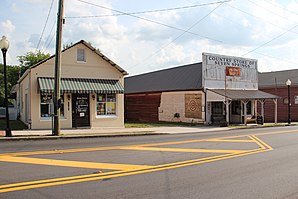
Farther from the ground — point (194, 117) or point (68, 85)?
point (68, 85)

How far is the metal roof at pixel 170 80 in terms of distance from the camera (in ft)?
107

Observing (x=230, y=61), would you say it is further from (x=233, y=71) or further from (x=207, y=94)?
(x=207, y=94)

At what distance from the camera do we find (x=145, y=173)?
8.39 meters

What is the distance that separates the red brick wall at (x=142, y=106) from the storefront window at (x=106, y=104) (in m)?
13.0

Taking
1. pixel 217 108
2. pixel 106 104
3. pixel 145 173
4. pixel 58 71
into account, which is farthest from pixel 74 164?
pixel 217 108

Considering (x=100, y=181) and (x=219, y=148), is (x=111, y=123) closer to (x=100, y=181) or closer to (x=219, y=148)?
(x=219, y=148)

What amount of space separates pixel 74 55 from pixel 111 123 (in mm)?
5176

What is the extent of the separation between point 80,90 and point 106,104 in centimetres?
264

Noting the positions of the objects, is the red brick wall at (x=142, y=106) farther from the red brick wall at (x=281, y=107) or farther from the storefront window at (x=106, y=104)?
the red brick wall at (x=281, y=107)

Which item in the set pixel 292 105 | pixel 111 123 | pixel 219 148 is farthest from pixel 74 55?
pixel 292 105

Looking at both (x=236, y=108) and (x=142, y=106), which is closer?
(x=236, y=108)

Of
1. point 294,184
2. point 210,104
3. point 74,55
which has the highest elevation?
point 74,55

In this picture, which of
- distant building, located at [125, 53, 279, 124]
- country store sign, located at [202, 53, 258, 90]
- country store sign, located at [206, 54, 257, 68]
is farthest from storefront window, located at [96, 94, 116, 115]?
country store sign, located at [206, 54, 257, 68]

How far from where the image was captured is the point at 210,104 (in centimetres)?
3083
